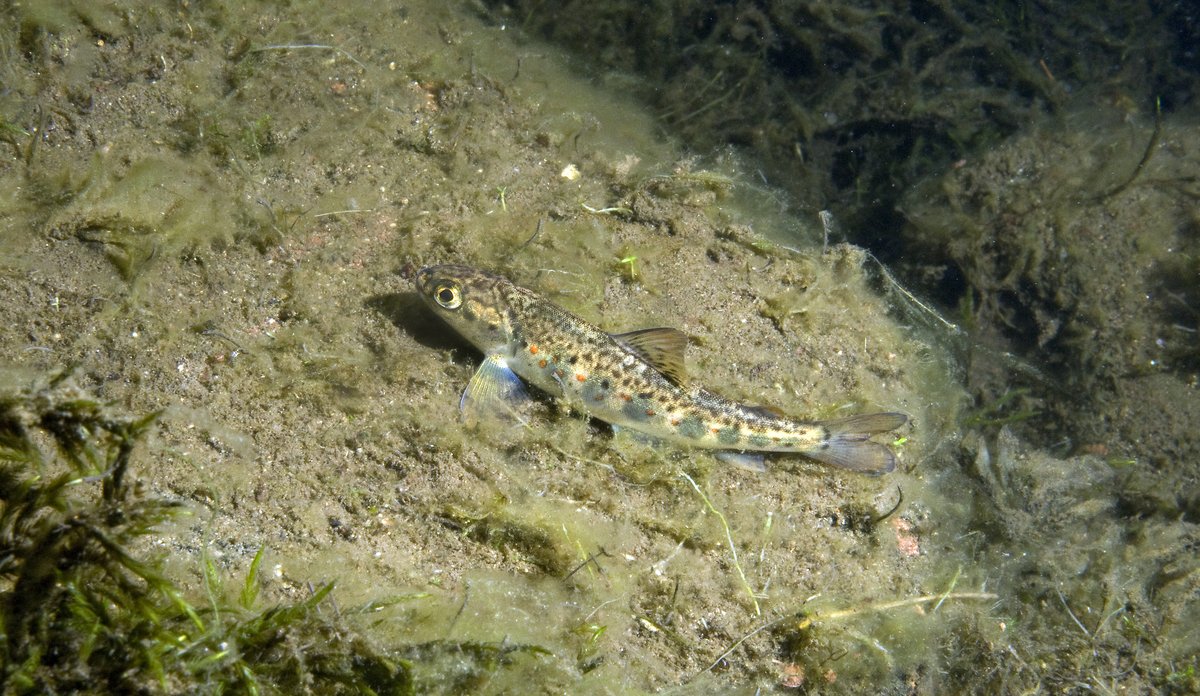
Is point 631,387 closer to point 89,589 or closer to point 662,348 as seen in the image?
point 662,348

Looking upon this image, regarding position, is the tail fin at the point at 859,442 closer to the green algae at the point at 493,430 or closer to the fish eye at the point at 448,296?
the green algae at the point at 493,430

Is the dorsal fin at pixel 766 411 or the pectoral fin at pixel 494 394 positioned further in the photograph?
the dorsal fin at pixel 766 411

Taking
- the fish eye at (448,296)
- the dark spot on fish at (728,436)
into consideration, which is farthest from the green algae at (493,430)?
the fish eye at (448,296)

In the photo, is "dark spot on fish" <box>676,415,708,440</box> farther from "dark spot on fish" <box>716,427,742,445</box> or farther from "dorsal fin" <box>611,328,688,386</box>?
"dorsal fin" <box>611,328,688,386</box>

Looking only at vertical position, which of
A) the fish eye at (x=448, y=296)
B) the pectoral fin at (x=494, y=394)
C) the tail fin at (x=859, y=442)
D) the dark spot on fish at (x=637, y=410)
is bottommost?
the tail fin at (x=859, y=442)

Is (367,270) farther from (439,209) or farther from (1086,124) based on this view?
(1086,124)

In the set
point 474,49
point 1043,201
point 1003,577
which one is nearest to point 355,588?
point 1003,577

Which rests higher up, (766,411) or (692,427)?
(766,411)

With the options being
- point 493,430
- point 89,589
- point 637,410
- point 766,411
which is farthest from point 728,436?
point 89,589
